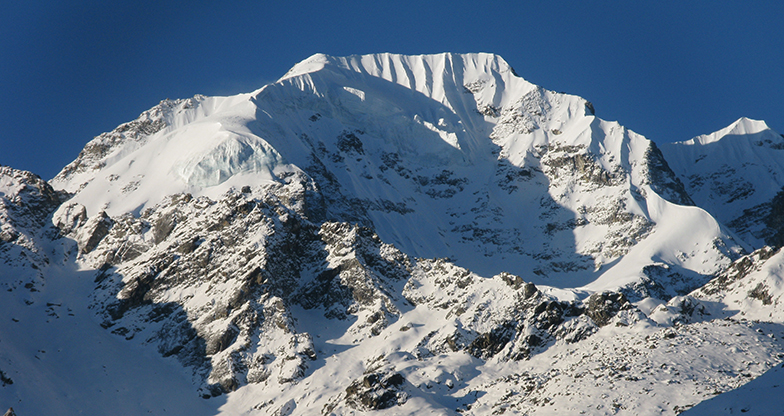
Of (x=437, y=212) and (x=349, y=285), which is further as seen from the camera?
(x=437, y=212)

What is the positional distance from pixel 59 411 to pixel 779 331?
8331cm

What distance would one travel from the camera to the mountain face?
82.4 metres

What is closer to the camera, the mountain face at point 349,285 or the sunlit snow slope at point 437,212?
the mountain face at point 349,285

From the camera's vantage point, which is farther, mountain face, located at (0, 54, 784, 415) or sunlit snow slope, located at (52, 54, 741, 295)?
sunlit snow slope, located at (52, 54, 741, 295)

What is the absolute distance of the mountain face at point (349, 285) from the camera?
82.4 metres

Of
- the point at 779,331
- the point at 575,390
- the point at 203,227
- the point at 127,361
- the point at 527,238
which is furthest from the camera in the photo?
the point at 527,238

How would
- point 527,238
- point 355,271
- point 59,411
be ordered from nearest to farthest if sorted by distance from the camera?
1. point 59,411
2. point 355,271
3. point 527,238

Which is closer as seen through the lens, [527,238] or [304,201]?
[304,201]

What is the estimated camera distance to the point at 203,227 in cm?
13750

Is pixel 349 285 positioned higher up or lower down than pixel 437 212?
lower down

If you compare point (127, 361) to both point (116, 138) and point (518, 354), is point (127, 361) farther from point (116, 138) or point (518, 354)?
point (116, 138)

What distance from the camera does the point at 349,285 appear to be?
124 meters

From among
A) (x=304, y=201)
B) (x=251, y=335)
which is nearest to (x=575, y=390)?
(x=251, y=335)

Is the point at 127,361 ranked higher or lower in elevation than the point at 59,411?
higher
